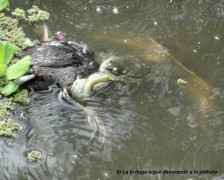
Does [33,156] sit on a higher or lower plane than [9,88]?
lower

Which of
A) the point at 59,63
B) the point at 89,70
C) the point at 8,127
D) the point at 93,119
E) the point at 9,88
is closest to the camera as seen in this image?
the point at 8,127

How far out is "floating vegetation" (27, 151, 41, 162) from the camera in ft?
9.07

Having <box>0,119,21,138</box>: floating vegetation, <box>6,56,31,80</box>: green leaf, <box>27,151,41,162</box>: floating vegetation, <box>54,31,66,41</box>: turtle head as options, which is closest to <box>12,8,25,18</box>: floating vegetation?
<box>54,31,66,41</box>: turtle head

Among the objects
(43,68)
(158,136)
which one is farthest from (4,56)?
(158,136)

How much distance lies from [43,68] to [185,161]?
5.43 feet

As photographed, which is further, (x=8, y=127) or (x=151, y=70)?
(x=151, y=70)

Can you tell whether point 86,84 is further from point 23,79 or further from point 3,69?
point 3,69

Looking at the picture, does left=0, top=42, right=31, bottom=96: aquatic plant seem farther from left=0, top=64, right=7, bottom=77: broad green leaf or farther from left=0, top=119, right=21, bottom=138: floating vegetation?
left=0, top=119, right=21, bottom=138: floating vegetation

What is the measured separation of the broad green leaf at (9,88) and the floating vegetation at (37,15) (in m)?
1.21

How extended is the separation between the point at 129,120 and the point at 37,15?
194cm

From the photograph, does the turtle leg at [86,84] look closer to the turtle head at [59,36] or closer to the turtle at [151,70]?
the turtle at [151,70]

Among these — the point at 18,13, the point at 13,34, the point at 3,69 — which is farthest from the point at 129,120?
the point at 18,13

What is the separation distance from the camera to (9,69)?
335 cm

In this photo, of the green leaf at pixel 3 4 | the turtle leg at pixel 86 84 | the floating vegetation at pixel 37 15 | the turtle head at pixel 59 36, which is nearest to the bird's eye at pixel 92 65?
the turtle leg at pixel 86 84
